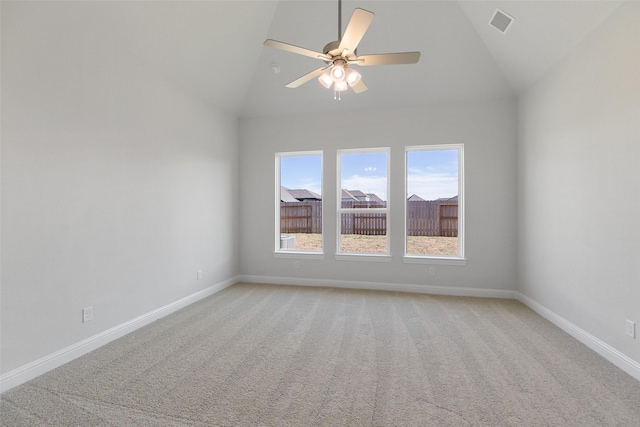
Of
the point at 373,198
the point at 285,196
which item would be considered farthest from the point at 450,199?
the point at 285,196

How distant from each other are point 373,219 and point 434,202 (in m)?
0.95

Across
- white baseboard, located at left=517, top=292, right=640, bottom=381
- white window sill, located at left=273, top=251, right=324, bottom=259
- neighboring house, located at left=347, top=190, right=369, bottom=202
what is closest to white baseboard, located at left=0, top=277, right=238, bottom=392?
white window sill, located at left=273, top=251, right=324, bottom=259

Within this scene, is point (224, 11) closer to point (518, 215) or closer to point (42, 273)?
point (42, 273)

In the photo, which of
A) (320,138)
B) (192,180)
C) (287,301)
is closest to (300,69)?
(320,138)

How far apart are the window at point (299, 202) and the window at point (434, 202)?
1445 millimetres

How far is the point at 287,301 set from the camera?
3895 mm

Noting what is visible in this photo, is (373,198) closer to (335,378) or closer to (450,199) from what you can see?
(450,199)

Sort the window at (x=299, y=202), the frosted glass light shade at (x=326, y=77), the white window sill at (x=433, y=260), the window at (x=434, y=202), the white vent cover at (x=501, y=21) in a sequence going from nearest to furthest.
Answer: the frosted glass light shade at (x=326, y=77) → the white vent cover at (x=501, y=21) → the white window sill at (x=433, y=260) → the window at (x=434, y=202) → the window at (x=299, y=202)

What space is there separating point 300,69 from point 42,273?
354 cm

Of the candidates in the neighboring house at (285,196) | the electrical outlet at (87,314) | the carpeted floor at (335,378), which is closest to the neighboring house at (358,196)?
the neighboring house at (285,196)

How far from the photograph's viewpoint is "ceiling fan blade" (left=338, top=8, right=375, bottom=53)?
180 centimetres

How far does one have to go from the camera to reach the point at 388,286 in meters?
4.41

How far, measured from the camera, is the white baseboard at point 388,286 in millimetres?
4086

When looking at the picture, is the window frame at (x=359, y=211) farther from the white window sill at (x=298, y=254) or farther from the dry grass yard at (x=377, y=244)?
the white window sill at (x=298, y=254)
